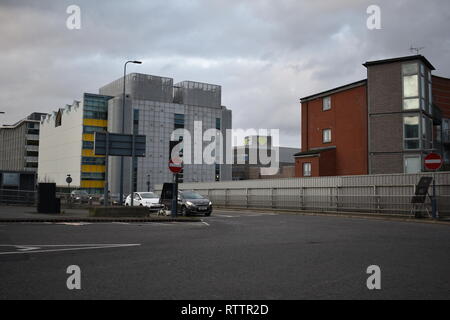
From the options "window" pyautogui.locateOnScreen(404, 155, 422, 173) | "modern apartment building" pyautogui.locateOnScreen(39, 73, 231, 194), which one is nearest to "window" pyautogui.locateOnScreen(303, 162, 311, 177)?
"window" pyautogui.locateOnScreen(404, 155, 422, 173)

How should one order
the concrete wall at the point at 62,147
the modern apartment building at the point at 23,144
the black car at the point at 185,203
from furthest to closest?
the modern apartment building at the point at 23,144
the concrete wall at the point at 62,147
the black car at the point at 185,203

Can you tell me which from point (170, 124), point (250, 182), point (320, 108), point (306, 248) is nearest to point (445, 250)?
point (306, 248)

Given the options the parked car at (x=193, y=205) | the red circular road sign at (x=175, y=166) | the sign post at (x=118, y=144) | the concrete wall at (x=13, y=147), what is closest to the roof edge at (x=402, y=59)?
the parked car at (x=193, y=205)

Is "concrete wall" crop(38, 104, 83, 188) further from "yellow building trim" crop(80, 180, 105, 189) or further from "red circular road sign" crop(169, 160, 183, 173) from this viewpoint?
"red circular road sign" crop(169, 160, 183, 173)

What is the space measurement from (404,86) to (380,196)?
13634mm

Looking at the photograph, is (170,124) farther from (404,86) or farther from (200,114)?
Answer: (404,86)

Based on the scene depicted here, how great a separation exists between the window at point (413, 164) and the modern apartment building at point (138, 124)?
6039 cm

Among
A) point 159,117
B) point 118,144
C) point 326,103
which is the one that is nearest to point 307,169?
point 326,103

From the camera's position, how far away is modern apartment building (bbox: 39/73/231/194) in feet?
289

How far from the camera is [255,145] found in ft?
420

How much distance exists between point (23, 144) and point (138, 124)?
50042 mm

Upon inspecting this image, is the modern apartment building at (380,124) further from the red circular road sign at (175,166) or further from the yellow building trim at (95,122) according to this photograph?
the yellow building trim at (95,122)

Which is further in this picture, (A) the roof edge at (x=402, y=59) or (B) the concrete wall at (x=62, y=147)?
(B) the concrete wall at (x=62, y=147)

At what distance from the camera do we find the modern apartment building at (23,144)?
4815 inches
